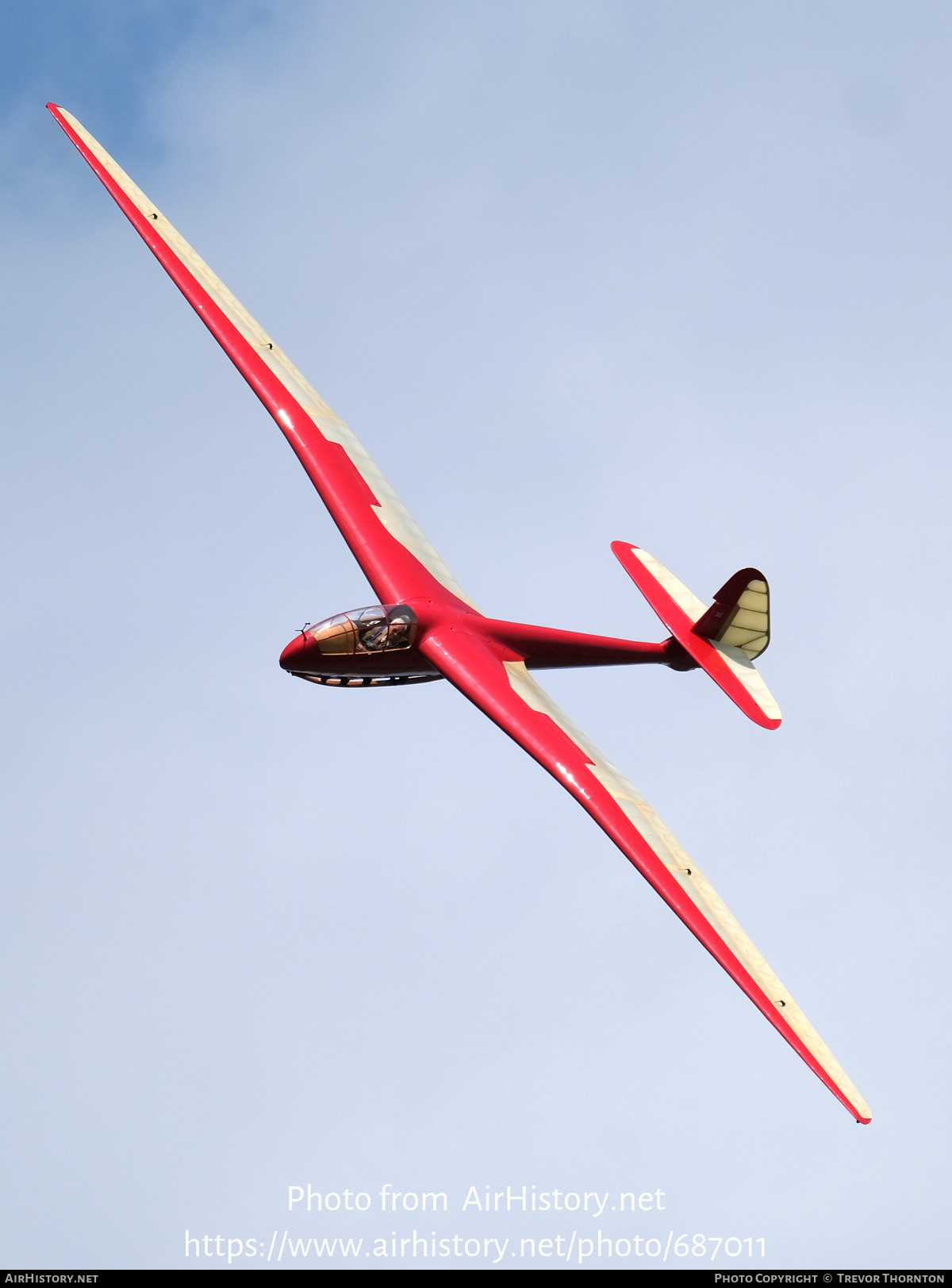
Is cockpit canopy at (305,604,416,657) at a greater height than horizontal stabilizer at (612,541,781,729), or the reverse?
cockpit canopy at (305,604,416,657)

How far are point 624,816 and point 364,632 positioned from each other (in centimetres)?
648

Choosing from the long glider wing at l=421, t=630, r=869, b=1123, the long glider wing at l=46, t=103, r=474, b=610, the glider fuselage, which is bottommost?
the long glider wing at l=421, t=630, r=869, b=1123

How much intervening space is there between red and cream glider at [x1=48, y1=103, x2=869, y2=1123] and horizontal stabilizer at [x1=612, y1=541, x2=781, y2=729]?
0.03m

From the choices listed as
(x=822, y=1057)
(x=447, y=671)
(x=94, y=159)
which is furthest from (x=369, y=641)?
(x=94, y=159)

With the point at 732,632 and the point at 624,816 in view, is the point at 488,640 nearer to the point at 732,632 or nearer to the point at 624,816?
the point at 624,816

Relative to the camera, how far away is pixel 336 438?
33.6 m

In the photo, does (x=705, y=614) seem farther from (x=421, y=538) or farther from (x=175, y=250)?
(x=175, y=250)

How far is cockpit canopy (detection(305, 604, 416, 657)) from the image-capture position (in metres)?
29.3

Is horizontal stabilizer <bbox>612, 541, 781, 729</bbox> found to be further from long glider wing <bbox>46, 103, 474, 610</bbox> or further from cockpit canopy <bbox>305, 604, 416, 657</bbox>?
cockpit canopy <bbox>305, 604, 416, 657</bbox>

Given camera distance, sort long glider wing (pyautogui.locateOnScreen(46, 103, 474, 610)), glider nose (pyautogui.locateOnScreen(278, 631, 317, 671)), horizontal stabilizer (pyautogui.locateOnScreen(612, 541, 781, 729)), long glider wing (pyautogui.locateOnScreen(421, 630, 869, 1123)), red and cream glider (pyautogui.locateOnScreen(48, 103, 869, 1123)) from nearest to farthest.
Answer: long glider wing (pyautogui.locateOnScreen(421, 630, 869, 1123)) < red and cream glider (pyautogui.locateOnScreen(48, 103, 869, 1123)) < glider nose (pyautogui.locateOnScreen(278, 631, 317, 671)) < long glider wing (pyautogui.locateOnScreen(46, 103, 474, 610)) < horizontal stabilizer (pyautogui.locateOnScreen(612, 541, 781, 729))

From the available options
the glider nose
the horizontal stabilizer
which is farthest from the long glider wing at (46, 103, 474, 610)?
the horizontal stabilizer

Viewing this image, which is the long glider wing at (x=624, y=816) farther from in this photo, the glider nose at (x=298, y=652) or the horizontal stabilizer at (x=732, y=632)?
the horizontal stabilizer at (x=732, y=632)

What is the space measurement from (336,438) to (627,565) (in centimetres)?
A: 723

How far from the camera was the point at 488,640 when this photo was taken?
98.7 ft
